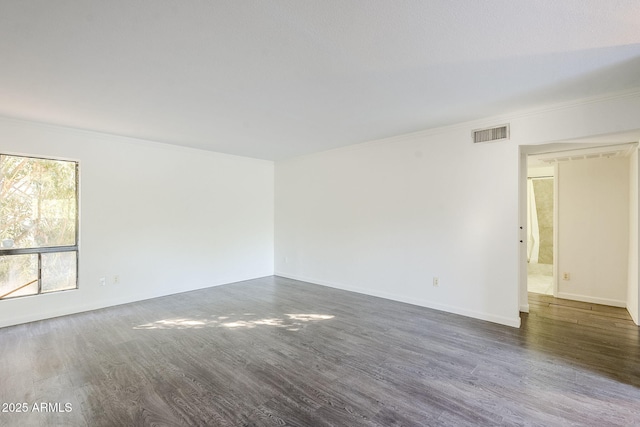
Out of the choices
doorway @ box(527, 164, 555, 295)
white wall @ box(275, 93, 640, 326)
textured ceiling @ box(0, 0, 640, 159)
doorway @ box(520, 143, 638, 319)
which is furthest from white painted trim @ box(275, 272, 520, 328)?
doorway @ box(527, 164, 555, 295)

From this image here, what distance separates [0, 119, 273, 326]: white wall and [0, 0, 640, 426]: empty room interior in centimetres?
3

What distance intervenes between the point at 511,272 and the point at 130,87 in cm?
461

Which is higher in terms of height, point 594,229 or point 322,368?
point 594,229

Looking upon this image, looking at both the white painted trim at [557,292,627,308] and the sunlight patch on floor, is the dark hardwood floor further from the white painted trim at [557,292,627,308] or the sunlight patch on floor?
the white painted trim at [557,292,627,308]

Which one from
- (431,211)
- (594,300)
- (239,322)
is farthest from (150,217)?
(594,300)

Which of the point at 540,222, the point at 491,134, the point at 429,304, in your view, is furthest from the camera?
the point at 540,222

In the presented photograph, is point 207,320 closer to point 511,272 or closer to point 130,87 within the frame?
point 130,87

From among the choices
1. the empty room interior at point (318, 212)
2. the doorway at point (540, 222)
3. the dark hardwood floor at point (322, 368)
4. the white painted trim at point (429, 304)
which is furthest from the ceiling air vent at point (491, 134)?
the doorway at point (540, 222)

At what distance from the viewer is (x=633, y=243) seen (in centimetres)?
392

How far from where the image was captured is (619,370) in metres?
2.61

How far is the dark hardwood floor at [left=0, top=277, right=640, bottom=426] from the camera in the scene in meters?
2.06

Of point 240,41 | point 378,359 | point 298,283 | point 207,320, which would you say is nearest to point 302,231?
point 298,283

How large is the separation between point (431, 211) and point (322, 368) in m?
2.74

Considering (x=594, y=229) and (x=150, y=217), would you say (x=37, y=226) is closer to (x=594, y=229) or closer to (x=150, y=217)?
(x=150, y=217)
